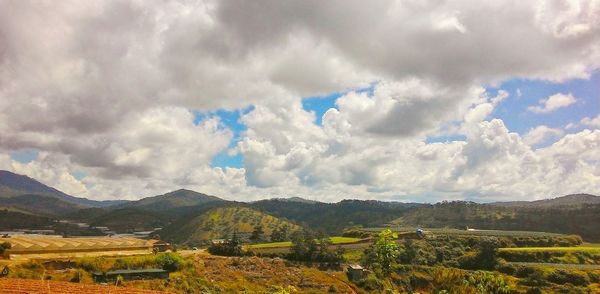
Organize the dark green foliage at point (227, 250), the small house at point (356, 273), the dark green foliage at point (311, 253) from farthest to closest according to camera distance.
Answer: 1. the dark green foliage at point (311, 253)
2. the dark green foliage at point (227, 250)
3. the small house at point (356, 273)

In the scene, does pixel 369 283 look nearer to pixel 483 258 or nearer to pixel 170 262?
pixel 170 262

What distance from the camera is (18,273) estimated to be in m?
71.6

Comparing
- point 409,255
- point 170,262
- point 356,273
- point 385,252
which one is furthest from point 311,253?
point 385,252

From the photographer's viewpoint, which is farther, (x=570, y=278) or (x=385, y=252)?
(x=570, y=278)

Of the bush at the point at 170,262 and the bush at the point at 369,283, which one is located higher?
the bush at the point at 170,262

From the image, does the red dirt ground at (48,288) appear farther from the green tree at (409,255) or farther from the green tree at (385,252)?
the green tree at (409,255)

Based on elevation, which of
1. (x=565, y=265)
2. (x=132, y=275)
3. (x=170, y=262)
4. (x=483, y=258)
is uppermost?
(x=170, y=262)

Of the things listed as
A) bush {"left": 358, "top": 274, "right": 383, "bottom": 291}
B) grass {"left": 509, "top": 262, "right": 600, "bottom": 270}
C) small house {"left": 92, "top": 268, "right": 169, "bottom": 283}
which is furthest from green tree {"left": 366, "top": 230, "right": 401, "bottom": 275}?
grass {"left": 509, "top": 262, "right": 600, "bottom": 270}

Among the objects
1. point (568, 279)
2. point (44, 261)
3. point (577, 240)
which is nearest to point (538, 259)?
point (568, 279)

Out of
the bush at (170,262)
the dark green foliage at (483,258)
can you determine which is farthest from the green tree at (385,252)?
the dark green foliage at (483,258)

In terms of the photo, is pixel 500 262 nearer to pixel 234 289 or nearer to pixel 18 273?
pixel 234 289

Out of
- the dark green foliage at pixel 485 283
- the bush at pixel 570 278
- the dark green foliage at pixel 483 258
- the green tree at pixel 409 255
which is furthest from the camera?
the dark green foliage at pixel 483 258

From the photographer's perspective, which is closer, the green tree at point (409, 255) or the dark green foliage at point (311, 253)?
the dark green foliage at point (311, 253)

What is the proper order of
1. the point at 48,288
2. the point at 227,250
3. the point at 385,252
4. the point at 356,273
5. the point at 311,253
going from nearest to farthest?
the point at 48,288 → the point at 385,252 → the point at 356,273 → the point at 227,250 → the point at 311,253
